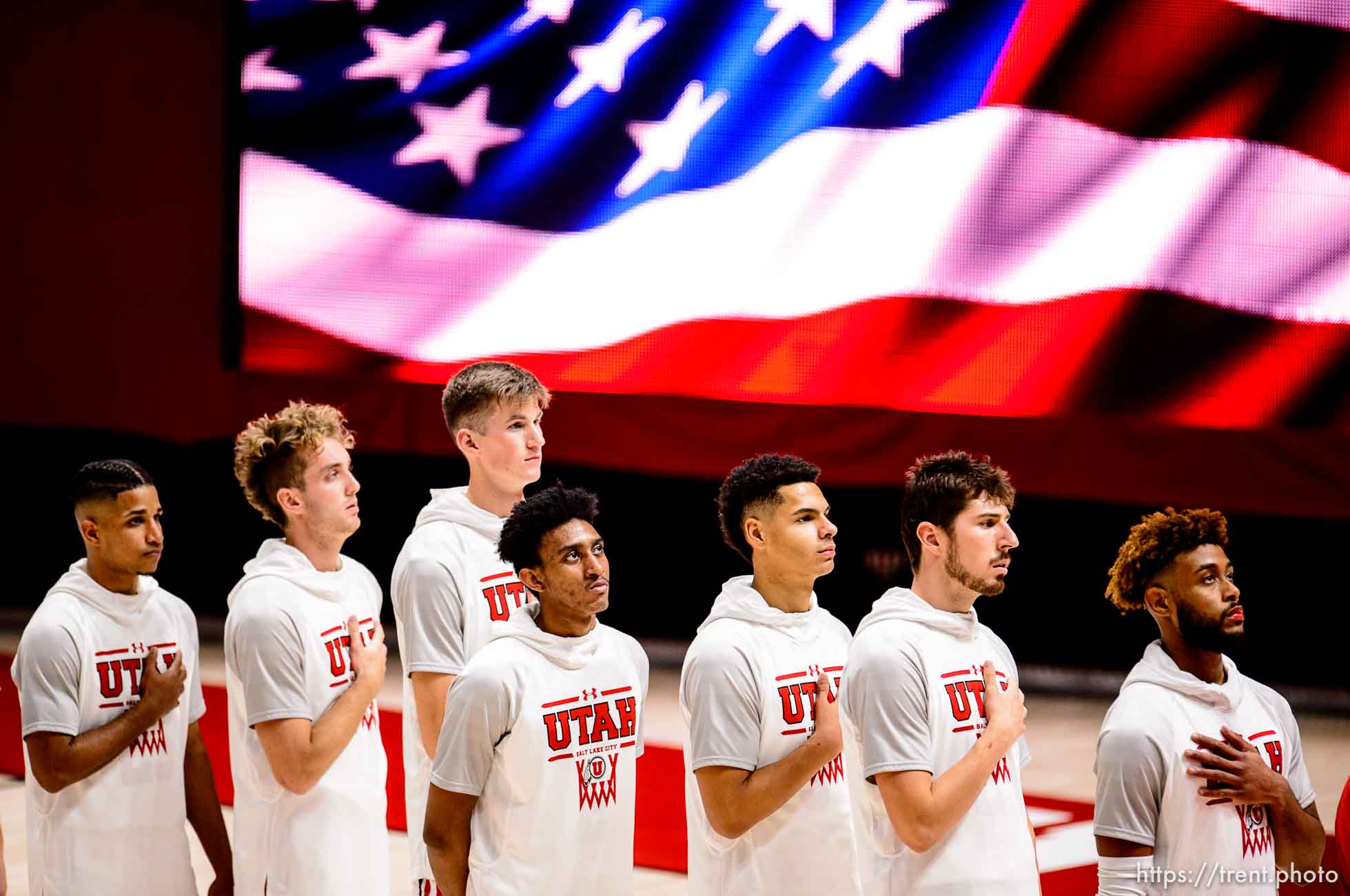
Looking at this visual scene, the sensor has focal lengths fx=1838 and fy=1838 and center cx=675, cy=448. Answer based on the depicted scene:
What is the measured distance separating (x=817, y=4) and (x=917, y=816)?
606cm

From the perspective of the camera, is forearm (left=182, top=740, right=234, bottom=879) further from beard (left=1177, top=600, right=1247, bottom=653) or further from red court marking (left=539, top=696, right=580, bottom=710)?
beard (left=1177, top=600, right=1247, bottom=653)

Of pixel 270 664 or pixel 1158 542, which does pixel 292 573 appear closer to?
pixel 270 664

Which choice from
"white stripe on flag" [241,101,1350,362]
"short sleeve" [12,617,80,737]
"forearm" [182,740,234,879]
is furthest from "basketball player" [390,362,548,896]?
"white stripe on flag" [241,101,1350,362]

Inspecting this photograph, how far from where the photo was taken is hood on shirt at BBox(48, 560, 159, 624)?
461cm

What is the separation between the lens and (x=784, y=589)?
420cm

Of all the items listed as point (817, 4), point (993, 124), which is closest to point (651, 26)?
point (817, 4)

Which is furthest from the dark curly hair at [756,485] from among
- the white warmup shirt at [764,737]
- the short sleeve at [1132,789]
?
the short sleeve at [1132,789]

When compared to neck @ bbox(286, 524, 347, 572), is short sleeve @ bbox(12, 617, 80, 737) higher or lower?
lower

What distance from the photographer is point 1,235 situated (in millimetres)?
12086

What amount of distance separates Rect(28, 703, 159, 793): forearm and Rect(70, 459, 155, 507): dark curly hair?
0.56m

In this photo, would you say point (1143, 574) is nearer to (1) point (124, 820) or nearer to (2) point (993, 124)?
(1) point (124, 820)

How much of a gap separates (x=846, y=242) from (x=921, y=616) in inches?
211

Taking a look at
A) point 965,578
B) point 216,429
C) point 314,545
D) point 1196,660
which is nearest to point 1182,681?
point 1196,660

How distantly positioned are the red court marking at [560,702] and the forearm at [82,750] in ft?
3.72
